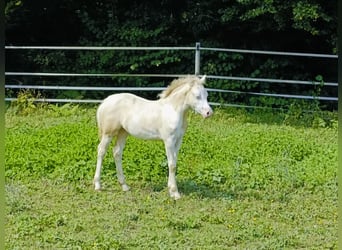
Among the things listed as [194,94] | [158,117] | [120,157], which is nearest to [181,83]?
[194,94]

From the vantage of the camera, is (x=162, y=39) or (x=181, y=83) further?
(x=162, y=39)

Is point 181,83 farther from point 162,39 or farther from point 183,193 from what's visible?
point 162,39

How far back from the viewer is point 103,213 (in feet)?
15.6

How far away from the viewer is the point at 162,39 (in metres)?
12.4

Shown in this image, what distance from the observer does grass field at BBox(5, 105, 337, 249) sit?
4.13m

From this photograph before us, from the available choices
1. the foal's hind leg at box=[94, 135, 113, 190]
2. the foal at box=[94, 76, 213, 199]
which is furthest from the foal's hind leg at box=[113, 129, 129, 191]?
the foal's hind leg at box=[94, 135, 113, 190]

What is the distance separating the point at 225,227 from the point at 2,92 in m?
3.72

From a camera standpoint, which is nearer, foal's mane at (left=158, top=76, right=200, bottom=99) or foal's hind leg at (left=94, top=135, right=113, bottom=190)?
foal's mane at (left=158, top=76, right=200, bottom=99)

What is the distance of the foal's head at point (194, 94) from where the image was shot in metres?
5.08

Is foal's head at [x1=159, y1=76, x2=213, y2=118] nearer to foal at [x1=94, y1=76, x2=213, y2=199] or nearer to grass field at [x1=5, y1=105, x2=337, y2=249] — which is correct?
foal at [x1=94, y1=76, x2=213, y2=199]

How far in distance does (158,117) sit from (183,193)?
729 mm

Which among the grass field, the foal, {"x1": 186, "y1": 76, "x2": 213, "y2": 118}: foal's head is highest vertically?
{"x1": 186, "y1": 76, "x2": 213, "y2": 118}: foal's head

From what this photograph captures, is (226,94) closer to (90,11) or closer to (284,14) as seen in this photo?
(284,14)

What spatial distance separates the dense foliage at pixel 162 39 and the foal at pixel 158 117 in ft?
19.0
